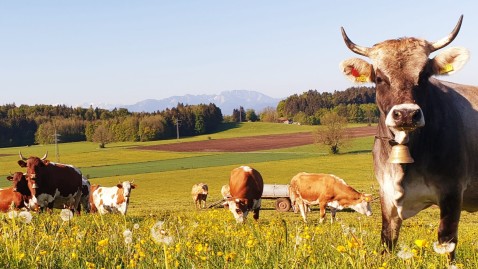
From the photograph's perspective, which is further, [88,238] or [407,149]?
[407,149]

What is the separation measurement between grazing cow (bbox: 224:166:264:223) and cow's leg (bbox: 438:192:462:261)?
11.2 metres

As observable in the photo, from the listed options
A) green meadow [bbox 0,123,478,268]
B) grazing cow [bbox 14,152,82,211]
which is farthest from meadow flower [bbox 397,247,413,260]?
grazing cow [bbox 14,152,82,211]

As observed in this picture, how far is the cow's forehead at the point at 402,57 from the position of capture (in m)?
5.52

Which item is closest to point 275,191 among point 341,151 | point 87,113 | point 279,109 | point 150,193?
point 150,193

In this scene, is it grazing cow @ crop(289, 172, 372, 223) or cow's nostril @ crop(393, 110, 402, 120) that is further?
grazing cow @ crop(289, 172, 372, 223)

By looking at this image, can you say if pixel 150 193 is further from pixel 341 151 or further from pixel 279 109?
pixel 279 109

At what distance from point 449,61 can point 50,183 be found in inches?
559

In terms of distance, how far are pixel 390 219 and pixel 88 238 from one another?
12.3 ft

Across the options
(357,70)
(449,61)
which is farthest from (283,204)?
(449,61)

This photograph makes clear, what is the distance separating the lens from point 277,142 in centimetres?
11300

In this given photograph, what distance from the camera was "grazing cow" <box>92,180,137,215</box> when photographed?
23.8 m

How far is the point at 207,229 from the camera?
23.3 ft

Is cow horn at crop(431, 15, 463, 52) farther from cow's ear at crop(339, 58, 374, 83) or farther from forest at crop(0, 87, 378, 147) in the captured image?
forest at crop(0, 87, 378, 147)

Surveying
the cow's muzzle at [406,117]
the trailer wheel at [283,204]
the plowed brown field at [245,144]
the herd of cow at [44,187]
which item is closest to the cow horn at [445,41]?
the cow's muzzle at [406,117]
